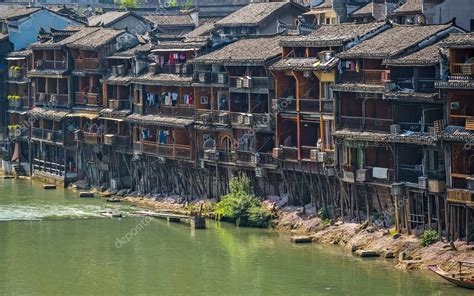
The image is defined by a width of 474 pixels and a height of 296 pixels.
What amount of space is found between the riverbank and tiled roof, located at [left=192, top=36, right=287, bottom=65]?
771cm

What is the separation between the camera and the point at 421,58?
206 feet

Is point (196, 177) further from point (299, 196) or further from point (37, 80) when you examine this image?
point (37, 80)

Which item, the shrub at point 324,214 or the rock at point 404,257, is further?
the shrub at point 324,214

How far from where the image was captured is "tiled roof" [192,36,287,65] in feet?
246

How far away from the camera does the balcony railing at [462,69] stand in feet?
194

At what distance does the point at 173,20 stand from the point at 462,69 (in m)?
54.7

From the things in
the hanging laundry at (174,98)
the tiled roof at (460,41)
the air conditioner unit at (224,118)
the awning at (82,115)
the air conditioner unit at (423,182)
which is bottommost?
the air conditioner unit at (423,182)

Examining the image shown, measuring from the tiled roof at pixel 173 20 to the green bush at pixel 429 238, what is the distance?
51771 mm

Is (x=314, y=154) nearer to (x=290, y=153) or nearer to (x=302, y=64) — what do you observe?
(x=290, y=153)

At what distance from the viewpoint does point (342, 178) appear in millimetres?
67250

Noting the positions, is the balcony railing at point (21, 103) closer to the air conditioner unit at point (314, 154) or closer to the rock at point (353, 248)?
the air conditioner unit at point (314, 154)

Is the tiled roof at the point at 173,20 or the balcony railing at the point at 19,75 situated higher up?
the tiled roof at the point at 173,20

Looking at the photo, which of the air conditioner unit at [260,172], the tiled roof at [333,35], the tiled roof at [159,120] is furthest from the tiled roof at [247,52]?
the air conditioner unit at [260,172]

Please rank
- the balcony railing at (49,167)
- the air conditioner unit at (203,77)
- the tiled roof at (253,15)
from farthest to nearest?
the balcony railing at (49,167) → the tiled roof at (253,15) → the air conditioner unit at (203,77)
